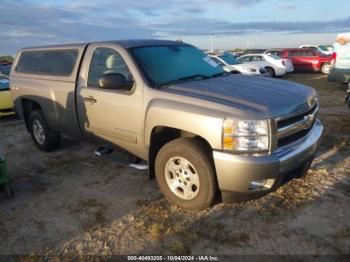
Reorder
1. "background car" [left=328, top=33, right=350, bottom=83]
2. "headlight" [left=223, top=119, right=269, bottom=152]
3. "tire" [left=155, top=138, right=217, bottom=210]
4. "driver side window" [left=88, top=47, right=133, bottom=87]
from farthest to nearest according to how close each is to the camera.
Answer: "background car" [left=328, top=33, right=350, bottom=83]
"driver side window" [left=88, top=47, right=133, bottom=87]
"tire" [left=155, top=138, right=217, bottom=210]
"headlight" [left=223, top=119, right=269, bottom=152]

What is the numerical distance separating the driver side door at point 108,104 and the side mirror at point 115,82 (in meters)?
0.05

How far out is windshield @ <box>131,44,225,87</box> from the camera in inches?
171

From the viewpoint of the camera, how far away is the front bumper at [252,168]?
11.0ft

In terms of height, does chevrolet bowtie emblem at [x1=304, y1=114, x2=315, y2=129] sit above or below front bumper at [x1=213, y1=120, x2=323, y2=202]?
above

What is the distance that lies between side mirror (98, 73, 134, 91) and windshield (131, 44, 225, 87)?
0.89 feet

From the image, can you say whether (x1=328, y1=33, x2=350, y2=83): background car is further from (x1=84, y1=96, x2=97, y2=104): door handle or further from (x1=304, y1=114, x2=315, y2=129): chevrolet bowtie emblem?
(x1=84, y1=96, x2=97, y2=104): door handle

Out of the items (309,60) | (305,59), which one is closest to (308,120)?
(309,60)

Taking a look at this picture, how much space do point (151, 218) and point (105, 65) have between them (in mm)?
2207

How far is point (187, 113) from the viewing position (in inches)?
143

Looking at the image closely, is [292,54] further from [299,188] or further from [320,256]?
[320,256]

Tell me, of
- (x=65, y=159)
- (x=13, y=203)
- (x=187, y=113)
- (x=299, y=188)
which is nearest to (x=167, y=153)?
(x=187, y=113)

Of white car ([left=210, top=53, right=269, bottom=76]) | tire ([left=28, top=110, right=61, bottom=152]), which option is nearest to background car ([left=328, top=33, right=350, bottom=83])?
white car ([left=210, top=53, right=269, bottom=76])

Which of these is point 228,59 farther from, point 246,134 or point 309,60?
point 246,134

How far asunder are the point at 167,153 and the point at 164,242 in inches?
38.8
